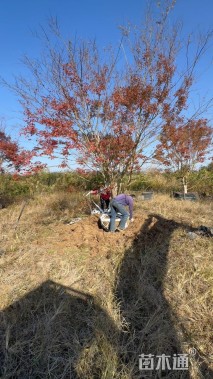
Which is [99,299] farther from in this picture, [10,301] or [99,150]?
[99,150]

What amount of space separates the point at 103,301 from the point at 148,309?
1.85 feet

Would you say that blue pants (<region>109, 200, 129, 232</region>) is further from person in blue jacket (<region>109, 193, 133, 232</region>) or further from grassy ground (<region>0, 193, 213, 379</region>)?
grassy ground (<region>0, 193, 213, 379</region>)

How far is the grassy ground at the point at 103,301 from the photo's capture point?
288 cm

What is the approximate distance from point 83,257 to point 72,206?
10.7 feet

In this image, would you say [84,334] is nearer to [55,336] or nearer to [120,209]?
[55,336]

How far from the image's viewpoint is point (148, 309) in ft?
11.5

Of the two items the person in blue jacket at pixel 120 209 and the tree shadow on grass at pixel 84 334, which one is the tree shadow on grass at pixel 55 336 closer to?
the tree shadow on grass at pixel 84 334

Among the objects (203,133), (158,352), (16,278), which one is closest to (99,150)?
(16,278)

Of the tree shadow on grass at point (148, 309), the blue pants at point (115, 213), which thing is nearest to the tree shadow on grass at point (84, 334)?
the tree shadow on grass at point (148, 309)

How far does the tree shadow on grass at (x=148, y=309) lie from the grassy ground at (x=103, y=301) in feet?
0.04

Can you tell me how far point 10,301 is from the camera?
3523mm

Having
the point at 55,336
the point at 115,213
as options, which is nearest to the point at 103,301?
the point at 55,336

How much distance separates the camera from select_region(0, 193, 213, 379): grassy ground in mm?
2883

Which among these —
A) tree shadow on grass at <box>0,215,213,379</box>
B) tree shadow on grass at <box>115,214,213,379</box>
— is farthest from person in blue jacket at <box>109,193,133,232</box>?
tree shadow on grass at <box>0,215,213,379</box>
